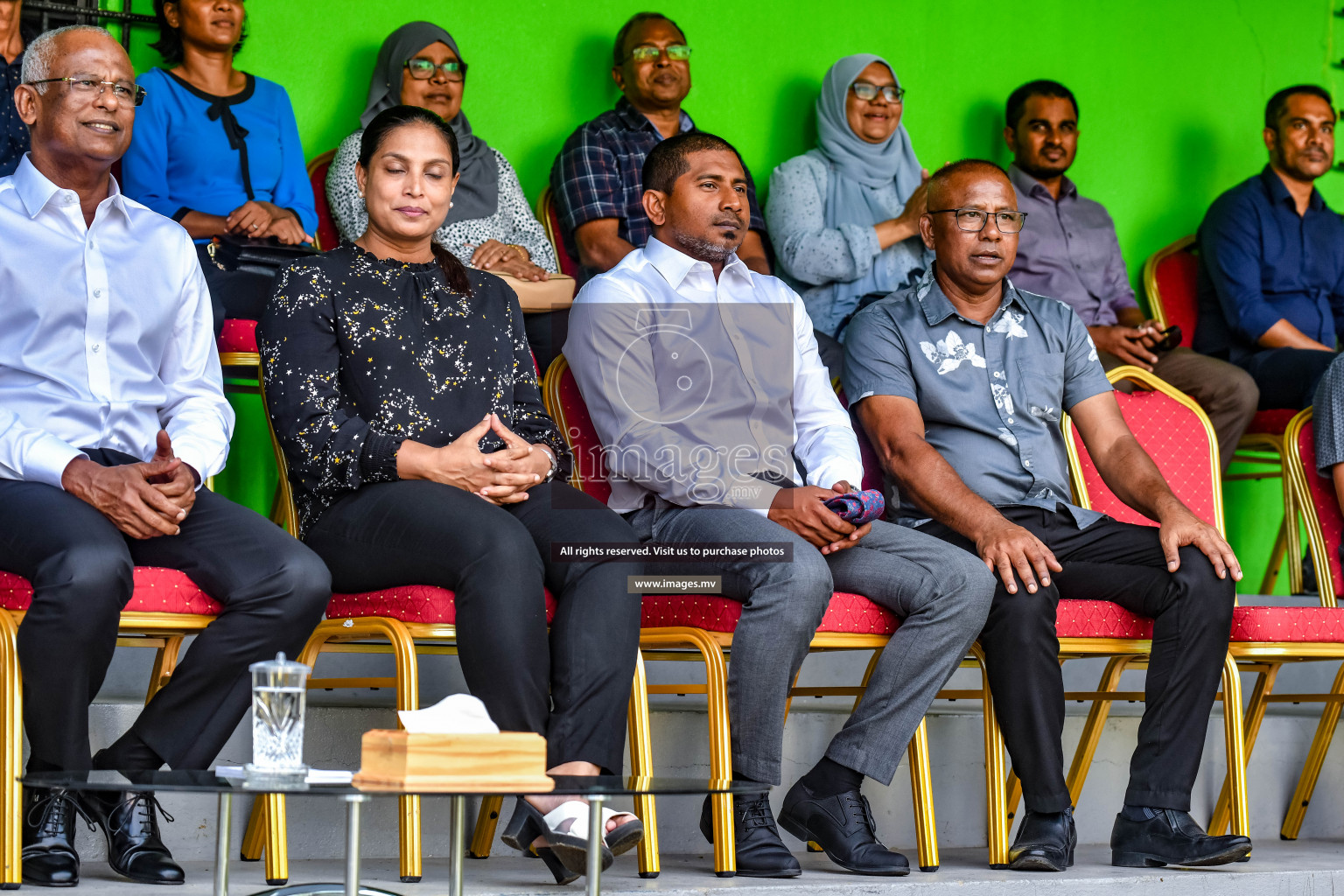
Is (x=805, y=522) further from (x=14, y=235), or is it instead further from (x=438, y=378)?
(x=14, y=235)

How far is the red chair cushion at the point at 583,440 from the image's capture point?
9.06ft

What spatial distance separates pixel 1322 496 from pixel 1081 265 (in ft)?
3.70

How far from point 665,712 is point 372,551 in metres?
0.80

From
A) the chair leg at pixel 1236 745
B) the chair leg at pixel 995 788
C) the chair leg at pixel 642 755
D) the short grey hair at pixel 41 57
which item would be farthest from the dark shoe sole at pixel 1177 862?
the short grey hair at pixel 41 57

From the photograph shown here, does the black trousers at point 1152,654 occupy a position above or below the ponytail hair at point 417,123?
below

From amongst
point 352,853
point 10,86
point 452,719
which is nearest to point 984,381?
point 452,719

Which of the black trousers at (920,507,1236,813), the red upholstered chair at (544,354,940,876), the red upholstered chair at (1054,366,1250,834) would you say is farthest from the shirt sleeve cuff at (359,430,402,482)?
the red upholstered chair at (1054,366,1250,834)

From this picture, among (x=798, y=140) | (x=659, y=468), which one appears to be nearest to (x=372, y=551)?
(x=659, y=468)

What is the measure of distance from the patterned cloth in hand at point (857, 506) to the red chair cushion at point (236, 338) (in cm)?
121

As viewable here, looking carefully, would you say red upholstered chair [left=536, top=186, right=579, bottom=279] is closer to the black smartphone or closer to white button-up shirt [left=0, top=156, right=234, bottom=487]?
white button-up shirt [left=0, top=156, right=234, bottom=487]

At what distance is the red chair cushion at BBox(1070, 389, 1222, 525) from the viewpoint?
320 centimetres

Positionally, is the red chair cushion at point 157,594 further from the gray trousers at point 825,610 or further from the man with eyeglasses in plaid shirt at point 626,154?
the man with eyeglasses in plaid shirt at point 626,154

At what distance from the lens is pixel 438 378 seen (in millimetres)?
2523

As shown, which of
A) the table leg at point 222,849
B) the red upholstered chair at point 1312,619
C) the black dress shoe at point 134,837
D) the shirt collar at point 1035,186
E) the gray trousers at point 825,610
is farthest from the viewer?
the shirt collar at point 1035,186
